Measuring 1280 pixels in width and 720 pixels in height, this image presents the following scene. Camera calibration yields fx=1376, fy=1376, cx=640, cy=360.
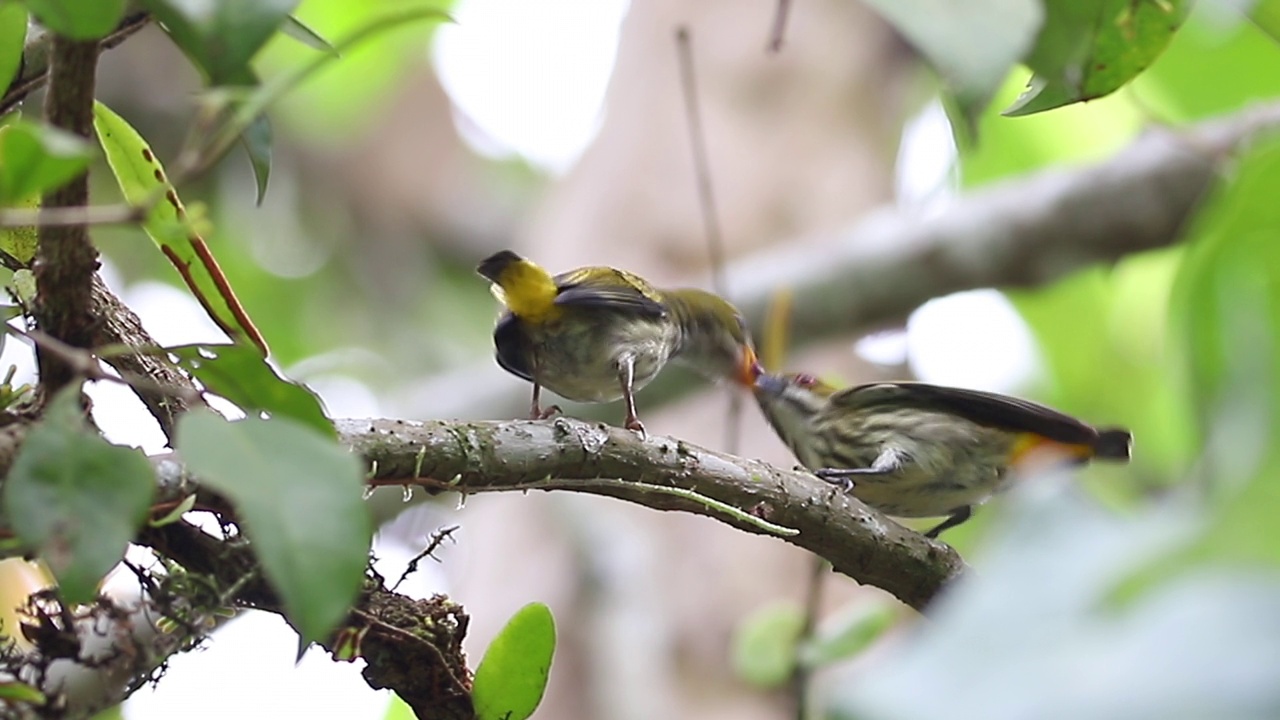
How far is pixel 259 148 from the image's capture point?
115cm

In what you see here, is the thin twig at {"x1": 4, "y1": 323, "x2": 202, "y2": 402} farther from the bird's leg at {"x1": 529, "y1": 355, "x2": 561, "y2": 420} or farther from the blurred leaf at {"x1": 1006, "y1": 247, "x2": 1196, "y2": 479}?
the blurred leaf at {"x1": 1006, "y1": 247, "x2": 1196, "y2": 479}

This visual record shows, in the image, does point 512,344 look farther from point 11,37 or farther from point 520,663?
point 11,37

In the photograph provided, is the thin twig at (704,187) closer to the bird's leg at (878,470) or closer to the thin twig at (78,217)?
the bird's leg at (878,470)

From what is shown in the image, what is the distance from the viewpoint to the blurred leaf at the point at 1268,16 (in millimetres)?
1388

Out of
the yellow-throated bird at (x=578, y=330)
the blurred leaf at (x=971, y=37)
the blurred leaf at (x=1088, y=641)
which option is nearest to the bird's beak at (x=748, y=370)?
the yellow-throated bird at (x=578, y=330)

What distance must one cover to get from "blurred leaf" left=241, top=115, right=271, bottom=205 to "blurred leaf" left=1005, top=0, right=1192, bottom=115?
646 mm

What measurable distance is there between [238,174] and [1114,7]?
18.4 feet

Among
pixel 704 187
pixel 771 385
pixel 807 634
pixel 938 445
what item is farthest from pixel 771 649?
pixel 704 187

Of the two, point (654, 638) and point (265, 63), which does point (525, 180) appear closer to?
point (265, 63)

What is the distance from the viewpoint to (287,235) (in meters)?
6.79

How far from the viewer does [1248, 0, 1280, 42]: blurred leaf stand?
1.39m

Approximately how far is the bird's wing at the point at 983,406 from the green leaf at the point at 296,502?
1.71 m

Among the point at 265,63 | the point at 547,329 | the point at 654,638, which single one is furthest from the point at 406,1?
the point at 547,329

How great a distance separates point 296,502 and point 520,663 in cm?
42
